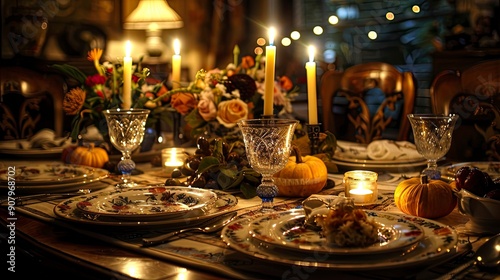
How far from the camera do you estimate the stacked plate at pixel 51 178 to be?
4.66ft

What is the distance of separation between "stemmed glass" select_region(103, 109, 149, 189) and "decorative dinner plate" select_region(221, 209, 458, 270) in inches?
22.2

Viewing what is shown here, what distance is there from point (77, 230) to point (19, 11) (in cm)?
321

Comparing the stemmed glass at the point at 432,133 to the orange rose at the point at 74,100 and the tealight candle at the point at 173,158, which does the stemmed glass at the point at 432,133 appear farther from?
the orange rose at the point at 74,100

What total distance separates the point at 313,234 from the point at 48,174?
81 centimetres

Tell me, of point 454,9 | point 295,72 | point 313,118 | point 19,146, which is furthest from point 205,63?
point 313,118

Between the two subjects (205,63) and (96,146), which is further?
(205,63)

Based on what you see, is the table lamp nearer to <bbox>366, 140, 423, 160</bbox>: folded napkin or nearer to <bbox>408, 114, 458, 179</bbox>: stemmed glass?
<bbox>366, 140, 423, 160</bbox>: folded napkin

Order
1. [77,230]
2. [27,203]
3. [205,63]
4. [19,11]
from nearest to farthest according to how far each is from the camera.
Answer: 1. [77,230]
2. [27,203]
3. [19,11]
4. [205,63]

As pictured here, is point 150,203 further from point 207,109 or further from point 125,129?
point 207,109

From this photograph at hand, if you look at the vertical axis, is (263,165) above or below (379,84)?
below

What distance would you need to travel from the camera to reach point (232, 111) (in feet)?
5.51

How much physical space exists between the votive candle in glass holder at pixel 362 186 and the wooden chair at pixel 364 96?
98 centimetres

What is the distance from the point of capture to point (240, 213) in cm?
121

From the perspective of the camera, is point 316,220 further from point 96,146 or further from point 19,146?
point 19,146
